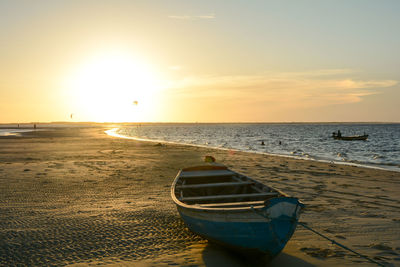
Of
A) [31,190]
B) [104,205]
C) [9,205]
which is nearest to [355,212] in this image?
[104,205]

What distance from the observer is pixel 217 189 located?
32.3ft

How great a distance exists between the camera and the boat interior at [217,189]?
770cm

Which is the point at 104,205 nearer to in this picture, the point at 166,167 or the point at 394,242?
the point at 394,242

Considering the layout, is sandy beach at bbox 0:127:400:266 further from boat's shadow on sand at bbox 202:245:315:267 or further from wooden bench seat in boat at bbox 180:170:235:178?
wooden bench seat in boat at bbox 180:170:235:178

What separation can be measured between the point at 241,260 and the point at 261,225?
138 cm

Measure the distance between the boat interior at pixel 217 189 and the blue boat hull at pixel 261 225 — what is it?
6.37ft

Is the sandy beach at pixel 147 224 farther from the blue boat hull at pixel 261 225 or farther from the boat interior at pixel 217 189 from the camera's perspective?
the boat interior at pixel 217 189

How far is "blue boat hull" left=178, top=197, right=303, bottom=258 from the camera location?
16.7ft

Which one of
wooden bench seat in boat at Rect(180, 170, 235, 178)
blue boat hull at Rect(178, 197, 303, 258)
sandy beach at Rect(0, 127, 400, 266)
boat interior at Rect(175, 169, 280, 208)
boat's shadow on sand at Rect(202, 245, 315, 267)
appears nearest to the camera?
blue boat hull at Rect(178, 197, 303, 258)

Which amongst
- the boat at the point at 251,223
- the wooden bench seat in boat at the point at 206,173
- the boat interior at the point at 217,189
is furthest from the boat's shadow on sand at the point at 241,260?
the wooden bench seat in boat at the point at 206,173

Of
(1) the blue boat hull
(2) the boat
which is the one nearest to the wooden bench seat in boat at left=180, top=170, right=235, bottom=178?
(2) the boat

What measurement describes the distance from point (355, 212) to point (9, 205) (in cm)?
1096

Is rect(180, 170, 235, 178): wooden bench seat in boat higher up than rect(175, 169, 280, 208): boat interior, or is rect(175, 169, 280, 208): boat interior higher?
rect(180, 170, 235, 178): wooden bench seat in boat

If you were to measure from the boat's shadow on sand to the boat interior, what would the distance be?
139 cm
